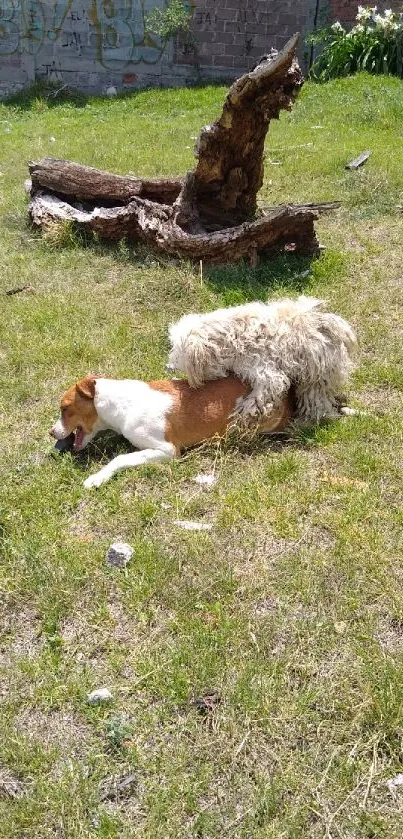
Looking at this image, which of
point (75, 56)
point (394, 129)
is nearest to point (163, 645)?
point (394, 129)

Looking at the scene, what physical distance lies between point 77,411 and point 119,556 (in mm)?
1117

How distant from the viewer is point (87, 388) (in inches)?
165

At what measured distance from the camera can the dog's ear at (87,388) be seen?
164 inches

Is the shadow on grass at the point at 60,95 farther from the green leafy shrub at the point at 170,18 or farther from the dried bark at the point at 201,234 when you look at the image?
the dried bark at the point at 201,234

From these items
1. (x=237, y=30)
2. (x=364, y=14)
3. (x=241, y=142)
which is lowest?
(x=241, y=142)

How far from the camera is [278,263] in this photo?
665 centimetres

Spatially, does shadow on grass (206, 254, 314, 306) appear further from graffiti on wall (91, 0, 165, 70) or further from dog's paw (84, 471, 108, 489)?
graffiti on wall (91, 0, 165, 70)

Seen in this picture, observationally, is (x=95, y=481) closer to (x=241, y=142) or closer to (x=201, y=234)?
(x=201, y=234)

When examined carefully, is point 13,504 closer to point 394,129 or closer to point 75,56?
point 394,129

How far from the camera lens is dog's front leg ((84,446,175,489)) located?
399 cm

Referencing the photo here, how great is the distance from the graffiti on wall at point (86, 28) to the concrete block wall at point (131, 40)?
2 cm

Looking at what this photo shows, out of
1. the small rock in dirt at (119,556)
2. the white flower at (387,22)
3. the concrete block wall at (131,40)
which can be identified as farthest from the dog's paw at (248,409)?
the concrete block wall at (131,40)

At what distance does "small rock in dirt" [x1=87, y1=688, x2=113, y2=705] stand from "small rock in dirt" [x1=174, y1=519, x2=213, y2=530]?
106 cm

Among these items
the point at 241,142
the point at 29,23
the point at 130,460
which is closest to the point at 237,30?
the point at 29,23
